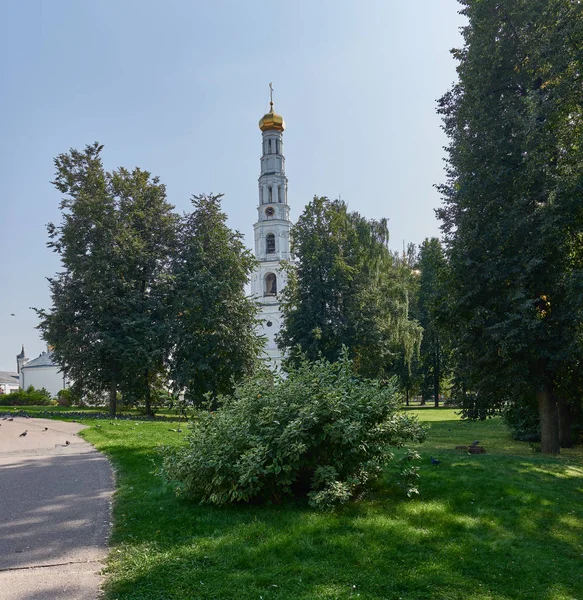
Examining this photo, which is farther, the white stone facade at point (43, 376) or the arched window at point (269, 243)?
the white stone facade at point (43, 376)

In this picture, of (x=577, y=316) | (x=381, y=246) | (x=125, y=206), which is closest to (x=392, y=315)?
(x=381, y=246)

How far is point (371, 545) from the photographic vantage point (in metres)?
6.04

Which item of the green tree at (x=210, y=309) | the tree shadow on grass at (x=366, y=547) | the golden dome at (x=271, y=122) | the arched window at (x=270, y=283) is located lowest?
the tree shadow on grass at (x=366, y=547)

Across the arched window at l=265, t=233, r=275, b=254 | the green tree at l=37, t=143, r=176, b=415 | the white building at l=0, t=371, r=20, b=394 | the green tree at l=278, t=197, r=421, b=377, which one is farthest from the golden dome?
the white building at l=0, t=371, r=20, b=394

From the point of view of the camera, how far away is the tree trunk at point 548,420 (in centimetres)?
1317

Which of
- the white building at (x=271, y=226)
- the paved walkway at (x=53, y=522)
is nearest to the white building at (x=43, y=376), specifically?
the white building at (x=271, y=226)

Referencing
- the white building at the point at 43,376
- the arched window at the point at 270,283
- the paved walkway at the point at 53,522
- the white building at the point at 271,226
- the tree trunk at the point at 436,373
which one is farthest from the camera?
the white building at the point at 43,376

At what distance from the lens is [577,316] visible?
11.6 metres

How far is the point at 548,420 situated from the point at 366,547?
9269 mm

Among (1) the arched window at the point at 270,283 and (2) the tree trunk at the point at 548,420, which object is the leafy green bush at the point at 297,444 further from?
(1) the arched window at the point at 270,283

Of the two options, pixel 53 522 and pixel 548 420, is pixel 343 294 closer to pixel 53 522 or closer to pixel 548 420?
pixel 548 420

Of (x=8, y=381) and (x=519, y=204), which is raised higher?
(x=519, y=204)

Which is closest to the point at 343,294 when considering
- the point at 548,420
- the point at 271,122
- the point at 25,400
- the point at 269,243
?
the point at 548,420

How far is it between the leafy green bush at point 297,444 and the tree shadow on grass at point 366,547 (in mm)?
297
